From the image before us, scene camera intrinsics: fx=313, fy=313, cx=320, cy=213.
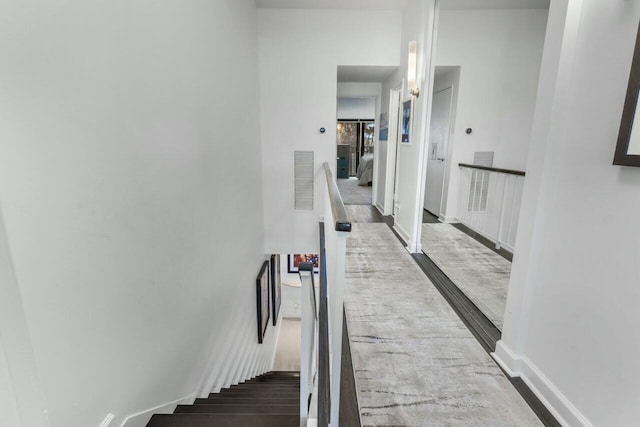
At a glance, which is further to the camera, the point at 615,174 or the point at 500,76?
the point at 500,76

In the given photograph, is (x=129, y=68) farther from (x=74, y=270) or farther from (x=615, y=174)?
(x=615, y=174)

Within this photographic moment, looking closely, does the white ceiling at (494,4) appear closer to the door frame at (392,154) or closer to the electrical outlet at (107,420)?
the door frame at (392,154)

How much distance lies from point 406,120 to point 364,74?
1.76 metres

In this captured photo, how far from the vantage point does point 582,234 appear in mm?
1498

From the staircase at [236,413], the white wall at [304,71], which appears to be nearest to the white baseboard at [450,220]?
the white wall at [304,71]

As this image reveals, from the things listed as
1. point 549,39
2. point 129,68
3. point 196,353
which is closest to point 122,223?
point 129,68

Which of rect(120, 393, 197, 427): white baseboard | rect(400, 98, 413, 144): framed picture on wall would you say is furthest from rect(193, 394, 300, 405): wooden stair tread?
rect(400, 98, 413, 144): framed picture on wall

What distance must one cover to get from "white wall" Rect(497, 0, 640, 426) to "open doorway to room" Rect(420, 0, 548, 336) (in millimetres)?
2013

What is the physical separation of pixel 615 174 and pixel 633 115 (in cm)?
24

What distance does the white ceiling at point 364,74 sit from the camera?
198 inches

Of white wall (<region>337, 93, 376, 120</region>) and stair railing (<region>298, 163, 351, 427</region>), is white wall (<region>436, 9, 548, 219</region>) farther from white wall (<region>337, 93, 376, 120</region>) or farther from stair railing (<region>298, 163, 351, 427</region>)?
white wall (<region>337, 93, 376, 120</region>)

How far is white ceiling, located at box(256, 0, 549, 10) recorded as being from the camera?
4.18 m

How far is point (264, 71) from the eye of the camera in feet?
15.9

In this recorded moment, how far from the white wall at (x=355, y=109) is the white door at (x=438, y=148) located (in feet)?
18.1
